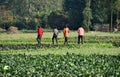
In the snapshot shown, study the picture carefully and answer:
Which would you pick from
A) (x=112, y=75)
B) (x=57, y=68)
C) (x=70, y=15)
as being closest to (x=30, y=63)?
(x=57, y=68)

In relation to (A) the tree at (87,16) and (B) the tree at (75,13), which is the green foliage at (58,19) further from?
(A) the tree at (87,16)

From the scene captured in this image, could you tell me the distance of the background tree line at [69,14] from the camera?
277ft

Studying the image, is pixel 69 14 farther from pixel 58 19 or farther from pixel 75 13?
pixel 58 19

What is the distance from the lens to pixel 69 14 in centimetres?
9188

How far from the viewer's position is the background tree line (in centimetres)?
8444

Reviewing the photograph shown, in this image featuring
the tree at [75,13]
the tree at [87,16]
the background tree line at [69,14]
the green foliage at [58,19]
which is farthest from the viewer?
the green foliage at [58,19]

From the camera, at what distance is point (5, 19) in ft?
368

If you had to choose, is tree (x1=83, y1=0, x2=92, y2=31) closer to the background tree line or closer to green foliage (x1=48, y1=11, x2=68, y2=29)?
the background tree line

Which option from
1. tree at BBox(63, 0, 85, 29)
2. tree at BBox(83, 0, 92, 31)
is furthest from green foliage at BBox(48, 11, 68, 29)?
tree at BBox(83, 0, 92, 31)

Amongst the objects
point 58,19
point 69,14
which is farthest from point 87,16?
point 58,19

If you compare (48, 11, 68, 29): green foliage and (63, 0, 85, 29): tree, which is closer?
(63, 0, 85, 29): tree

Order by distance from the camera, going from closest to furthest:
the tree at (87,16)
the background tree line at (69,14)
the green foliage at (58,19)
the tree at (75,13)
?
the tree at (87,16)
the background tree line at (69,14)
the tree at (75,13)
the green foliage at (58,19)

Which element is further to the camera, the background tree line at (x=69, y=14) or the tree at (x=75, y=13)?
the tree at (x=75, y=13)

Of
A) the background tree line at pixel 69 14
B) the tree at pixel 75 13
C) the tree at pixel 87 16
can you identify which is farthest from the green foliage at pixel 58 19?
the tree at pixel 87 16
